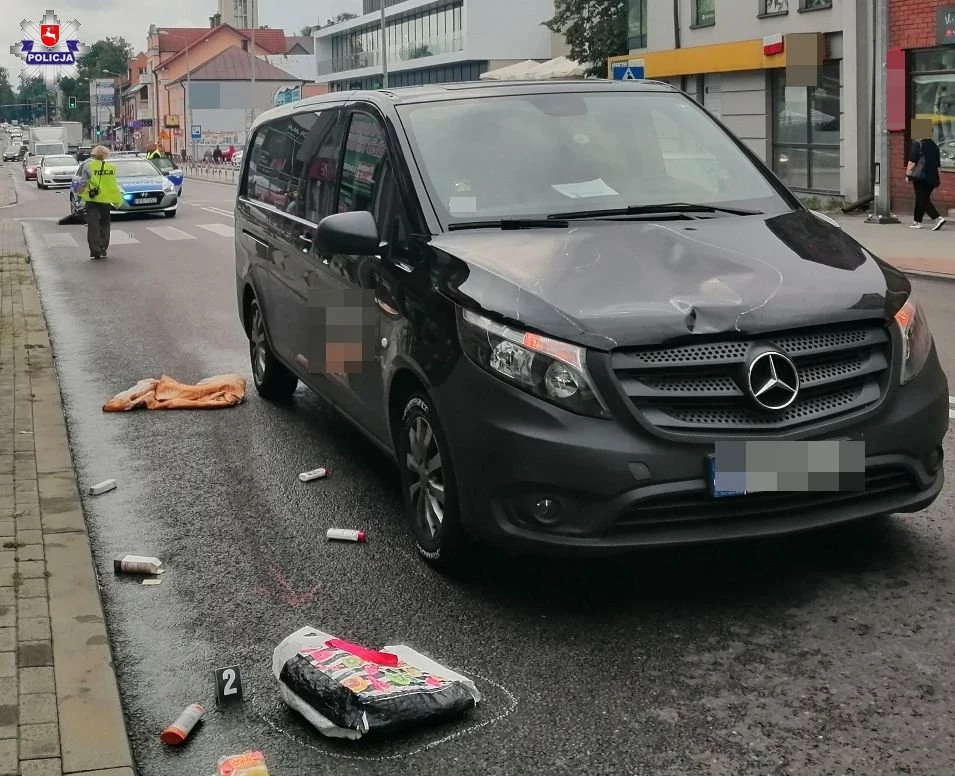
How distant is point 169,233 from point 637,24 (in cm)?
2004

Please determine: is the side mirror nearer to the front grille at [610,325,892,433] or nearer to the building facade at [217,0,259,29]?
the front grille at [610,325,892,433]

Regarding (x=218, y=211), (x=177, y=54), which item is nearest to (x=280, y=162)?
(x=218, y=211)

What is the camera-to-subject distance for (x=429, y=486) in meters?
5.27

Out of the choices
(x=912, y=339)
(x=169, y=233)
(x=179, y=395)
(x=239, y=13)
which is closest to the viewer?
(x=912, y=339)

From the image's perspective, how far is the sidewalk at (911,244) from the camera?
16734 mm

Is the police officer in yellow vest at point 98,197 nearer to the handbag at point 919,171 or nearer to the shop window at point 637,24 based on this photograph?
the handbag at point 919,171

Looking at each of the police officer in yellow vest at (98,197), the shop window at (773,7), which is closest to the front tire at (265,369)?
the police officer in yellow vest at (98,197)

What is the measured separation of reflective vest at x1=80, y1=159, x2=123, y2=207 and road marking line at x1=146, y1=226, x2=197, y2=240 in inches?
159

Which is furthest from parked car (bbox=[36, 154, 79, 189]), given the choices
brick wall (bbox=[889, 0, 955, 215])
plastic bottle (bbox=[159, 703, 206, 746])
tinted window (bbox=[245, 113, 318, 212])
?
plastic bottle (bbox=[159, 703, 206, 746])

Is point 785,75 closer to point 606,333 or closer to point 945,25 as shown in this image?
point 945,25

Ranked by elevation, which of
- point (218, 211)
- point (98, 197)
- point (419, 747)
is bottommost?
point (419, 747)

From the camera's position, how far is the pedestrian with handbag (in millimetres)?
22219

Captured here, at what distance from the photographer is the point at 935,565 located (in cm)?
518

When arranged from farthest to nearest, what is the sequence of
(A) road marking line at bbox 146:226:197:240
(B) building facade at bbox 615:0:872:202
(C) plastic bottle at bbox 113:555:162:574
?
(B) building facade at bbox 615:0:872:202
(A) road marking line at bbox 146:226:197:240
(C) plastic bottle at bbox 113:555:162:574
